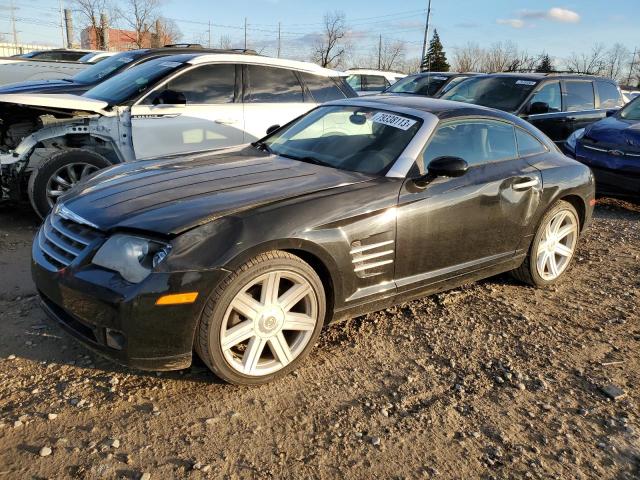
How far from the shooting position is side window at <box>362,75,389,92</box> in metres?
15.9

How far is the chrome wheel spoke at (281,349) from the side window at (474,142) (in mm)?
1540

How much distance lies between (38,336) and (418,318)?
8.32 feet

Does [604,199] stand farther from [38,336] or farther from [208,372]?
[38,336]

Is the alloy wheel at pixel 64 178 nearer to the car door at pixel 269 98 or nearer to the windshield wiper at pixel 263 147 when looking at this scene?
the car door at pixel 269 98

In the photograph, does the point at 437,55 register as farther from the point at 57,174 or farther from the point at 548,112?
the point at 57,174

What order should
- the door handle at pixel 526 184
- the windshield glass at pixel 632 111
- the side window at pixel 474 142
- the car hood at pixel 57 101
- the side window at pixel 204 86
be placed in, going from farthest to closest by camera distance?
the windshield glass at pixel 632 111, the side window at pixel 204 86, the car hood at pixel 57 101, the door handle at pixel 526 184, the side window at pixel 474 142

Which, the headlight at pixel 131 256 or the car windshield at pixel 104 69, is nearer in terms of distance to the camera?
the headlight at pixel 131 256

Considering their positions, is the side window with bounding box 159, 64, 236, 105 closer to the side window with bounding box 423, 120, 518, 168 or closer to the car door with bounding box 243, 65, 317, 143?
the car door with bounding box 243, 65, 317, 143

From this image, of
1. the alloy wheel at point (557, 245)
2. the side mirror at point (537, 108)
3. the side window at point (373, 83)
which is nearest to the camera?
the alloy wheel at point (557, 245)

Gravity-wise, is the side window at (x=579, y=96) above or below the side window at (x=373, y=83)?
above

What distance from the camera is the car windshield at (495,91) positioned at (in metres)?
8.72

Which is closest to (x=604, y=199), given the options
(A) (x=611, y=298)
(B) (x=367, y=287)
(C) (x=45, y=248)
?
(A) (x=611, y=298)

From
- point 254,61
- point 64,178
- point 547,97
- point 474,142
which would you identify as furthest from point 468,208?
point 547,97

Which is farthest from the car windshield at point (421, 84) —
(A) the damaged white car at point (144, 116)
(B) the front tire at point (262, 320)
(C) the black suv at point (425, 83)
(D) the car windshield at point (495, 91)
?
(B) the front tire at point (262, 320)
